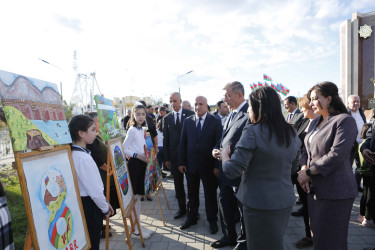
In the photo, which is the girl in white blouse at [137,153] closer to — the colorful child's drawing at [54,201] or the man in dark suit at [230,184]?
the man in dark suit at [230,184]

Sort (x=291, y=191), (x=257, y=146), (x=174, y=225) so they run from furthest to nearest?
(x=174, y=225) → (x=291, y=191) → (x=257, y=146)

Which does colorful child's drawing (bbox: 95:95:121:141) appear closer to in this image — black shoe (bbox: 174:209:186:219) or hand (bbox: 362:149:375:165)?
black shoe (bbox: 174:209:186:219)

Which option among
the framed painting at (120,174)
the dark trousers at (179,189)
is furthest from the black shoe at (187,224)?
the framed painting at (120,174)

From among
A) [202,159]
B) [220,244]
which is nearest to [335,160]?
[220,244]

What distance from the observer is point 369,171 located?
355 cm

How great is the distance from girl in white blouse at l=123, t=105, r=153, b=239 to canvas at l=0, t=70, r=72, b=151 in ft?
5.01

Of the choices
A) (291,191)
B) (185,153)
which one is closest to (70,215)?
(291,191)

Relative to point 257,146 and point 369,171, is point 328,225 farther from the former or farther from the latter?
point 369,171

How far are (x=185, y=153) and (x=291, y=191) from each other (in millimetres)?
2345

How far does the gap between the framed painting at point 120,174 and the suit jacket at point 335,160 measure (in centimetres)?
211

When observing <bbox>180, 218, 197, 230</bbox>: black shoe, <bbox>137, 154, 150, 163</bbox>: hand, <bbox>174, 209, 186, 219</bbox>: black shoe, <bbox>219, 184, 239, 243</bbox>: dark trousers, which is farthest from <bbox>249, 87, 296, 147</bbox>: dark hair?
<bbox>174, 209, 186, 219</bbox>: black shoe

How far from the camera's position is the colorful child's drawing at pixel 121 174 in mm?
2932

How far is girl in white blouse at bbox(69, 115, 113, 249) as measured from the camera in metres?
2.28

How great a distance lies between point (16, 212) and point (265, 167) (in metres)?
4.98
